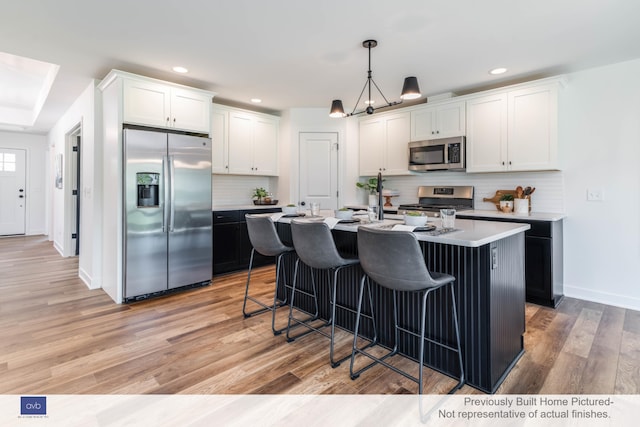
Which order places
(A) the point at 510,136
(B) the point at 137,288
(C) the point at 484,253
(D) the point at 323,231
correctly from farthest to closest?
(A) the point at 510,136 < (B) the point at 137,288 < (D) the point at 323,231 < (C) the point at 484,253

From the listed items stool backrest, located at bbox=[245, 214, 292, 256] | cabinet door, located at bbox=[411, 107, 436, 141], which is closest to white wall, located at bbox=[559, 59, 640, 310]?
cabinet door, located at bbox=[411, 107, 436, 141]

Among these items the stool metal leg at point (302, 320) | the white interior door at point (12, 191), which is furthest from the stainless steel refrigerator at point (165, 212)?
the white interior door at point (12, 191)

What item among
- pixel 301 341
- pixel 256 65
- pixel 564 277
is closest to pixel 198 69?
pixel 256 65

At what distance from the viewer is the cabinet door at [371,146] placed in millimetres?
4945

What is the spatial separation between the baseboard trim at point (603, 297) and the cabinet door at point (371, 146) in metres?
2.71

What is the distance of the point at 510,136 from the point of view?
146 inches

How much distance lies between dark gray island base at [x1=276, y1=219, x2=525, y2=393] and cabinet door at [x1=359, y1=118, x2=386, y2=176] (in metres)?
2.86

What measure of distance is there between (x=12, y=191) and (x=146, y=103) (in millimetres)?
6701

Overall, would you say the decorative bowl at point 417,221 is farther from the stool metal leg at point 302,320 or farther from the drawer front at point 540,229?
the drawer front at point 540,229

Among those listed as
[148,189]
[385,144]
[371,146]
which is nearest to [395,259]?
[148,189]

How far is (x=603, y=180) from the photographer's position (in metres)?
3.36

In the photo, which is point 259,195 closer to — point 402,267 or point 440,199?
point 440,199

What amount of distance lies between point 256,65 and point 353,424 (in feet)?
10.6

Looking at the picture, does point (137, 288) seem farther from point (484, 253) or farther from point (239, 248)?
point (484, 253)
